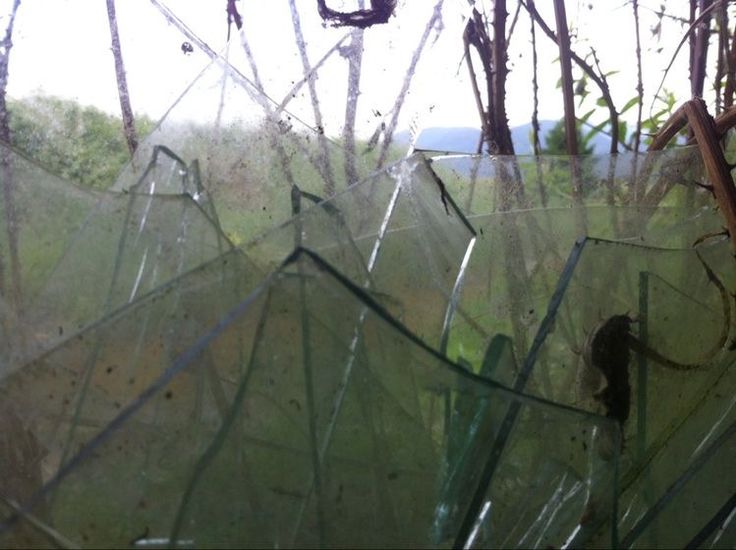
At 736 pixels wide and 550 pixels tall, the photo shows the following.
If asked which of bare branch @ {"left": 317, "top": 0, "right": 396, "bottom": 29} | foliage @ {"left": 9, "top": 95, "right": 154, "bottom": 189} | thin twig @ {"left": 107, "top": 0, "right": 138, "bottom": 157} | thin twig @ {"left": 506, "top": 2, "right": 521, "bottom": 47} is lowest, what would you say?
foliage @ {"left": 9, "top": 95, "right": 154, "bottom": 189}

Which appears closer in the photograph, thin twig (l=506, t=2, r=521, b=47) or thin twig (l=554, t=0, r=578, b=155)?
thin twig (l=554, t=0, r=578, b=155)

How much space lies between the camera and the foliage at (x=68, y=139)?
0.72m

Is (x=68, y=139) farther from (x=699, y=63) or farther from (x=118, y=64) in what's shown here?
(x=699, y=63)

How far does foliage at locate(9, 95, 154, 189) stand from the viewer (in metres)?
0.72

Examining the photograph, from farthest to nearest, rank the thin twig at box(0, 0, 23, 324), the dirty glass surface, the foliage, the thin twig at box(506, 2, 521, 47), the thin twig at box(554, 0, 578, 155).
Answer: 1. the thin twig at box(506, 2, 521, 47)
2. the thin twig at box(554, 0, 578, 155)
3. the foliage
4. the thin twig at box(0, 0, 23, 324)
5. the dirty glass surface

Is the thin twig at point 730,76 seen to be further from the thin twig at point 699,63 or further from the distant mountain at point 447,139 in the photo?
the distant mountain at point 447,139

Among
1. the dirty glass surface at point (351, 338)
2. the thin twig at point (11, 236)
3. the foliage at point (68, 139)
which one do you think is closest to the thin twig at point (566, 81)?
the dirty glass surface at point (351, 338)

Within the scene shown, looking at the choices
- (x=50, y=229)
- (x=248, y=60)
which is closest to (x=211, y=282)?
(x=50, y=229)

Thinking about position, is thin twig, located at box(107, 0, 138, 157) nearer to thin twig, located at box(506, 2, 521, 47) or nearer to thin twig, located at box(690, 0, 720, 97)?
thin twig, located at box(506, 2, 521, 47)

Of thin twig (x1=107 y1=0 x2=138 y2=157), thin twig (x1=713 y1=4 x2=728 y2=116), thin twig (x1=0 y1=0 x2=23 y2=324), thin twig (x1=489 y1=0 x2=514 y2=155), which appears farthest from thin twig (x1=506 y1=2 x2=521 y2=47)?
thin twig (x1=0 y1=0 x2=23 y2=324)

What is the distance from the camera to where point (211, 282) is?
438 millimetres

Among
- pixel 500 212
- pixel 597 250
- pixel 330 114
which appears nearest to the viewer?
Result: pixel 597 250

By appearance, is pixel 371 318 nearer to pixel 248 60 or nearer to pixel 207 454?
pixel 207 454

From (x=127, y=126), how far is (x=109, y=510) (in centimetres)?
45
